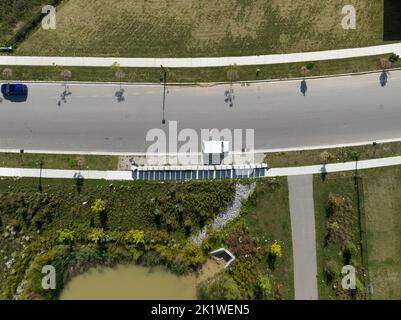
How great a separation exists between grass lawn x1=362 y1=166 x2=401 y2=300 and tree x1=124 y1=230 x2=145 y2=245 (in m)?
14.8

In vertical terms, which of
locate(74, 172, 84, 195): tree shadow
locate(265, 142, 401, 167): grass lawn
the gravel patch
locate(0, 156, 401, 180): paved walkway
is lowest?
the gravel patch

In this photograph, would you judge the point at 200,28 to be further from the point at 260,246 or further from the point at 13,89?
the point at 260,246

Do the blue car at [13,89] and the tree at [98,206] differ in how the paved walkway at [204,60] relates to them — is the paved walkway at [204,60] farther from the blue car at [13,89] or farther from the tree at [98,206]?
the tree at [98,206]

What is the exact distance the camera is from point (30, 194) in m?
27.9

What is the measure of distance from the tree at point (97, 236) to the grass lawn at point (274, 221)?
9.15 metres

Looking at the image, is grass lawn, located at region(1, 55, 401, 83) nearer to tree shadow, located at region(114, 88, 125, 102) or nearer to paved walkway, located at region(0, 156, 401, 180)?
tree shadow, located at region(114, 88, 125, 102)

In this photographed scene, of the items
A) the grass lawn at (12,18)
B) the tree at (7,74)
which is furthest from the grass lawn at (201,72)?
the grass lawn at (12,18)

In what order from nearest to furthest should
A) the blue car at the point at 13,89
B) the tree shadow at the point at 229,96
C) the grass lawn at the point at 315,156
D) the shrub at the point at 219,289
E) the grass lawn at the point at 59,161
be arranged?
the shrub at the point at 219,289 < the blue car at the point at 13,89 < the grass lawn at the point at 59,161 < the grass lawn at the point at 315,156 < the tree shadow at the point at 229,96

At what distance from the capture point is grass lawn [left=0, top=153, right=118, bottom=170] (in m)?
28.0

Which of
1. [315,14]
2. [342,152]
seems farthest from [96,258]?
[315,14]

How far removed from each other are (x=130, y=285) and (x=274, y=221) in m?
10.3

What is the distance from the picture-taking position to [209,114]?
28391 mm

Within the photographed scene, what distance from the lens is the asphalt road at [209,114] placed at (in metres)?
28.1

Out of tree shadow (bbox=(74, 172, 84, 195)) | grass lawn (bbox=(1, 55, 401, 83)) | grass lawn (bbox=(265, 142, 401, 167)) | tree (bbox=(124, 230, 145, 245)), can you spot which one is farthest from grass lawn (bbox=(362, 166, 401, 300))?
tree shadow (bbox=(74, 172, 84, 195))
